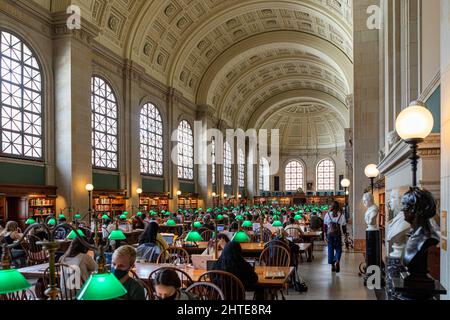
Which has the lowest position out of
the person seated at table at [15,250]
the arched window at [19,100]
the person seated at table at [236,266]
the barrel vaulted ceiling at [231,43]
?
the person seated at table at [15,250]

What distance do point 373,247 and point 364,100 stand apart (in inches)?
336

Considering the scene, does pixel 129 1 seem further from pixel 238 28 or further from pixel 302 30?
pixel 302 30

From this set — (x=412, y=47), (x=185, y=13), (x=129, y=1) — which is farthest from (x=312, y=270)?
(x=185, y=13)

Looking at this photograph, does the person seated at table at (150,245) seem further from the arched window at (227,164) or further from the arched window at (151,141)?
the arched window at (227,164)

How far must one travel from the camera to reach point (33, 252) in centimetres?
934

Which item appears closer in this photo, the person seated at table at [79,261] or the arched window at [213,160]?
the person seated at table at [79,261]

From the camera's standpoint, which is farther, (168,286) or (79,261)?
(79,261)

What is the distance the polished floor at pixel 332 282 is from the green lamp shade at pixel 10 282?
6131 millimetres

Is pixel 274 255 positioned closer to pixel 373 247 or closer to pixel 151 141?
pixel 373 247

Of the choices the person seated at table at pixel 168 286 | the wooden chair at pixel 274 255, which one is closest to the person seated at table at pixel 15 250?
the wooden chair at pixel 274 255

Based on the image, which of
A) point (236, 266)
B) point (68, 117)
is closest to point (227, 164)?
point (68, 117)

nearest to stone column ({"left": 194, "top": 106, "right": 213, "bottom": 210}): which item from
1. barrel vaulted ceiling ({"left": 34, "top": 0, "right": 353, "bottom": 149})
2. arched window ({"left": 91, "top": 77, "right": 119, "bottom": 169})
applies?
barrel vaulted ceiling ({"left": 34, "top": 0, "right": 353, "bottom": 149})

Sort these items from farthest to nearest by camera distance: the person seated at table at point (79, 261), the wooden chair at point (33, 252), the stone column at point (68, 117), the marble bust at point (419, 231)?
the stone column at point (68, 117), the wooden chair at point (33, 252), the person seated at table at point (79, 261), the marble bust at point (419, 231)

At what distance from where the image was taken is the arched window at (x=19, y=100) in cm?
1483
